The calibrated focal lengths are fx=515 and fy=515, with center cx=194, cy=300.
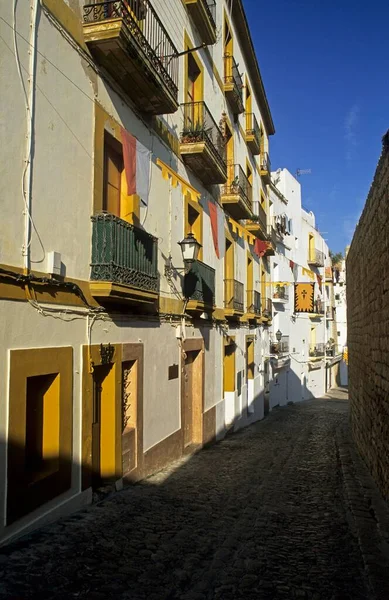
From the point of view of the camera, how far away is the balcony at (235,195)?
1387cm

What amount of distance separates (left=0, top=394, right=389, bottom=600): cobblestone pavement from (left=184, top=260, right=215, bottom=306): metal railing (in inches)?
138

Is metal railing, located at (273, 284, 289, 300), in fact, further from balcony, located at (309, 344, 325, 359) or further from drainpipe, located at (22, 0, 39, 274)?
drainpipe, located at (22, 0, 39, 274)

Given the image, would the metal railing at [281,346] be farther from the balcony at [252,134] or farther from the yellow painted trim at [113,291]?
the yellow painted trim at [113,291]

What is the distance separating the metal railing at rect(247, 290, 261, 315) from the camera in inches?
684

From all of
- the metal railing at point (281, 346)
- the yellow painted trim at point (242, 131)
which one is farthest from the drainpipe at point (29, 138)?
the metal railing at point (281, 346)

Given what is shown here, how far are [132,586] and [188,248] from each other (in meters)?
6.21

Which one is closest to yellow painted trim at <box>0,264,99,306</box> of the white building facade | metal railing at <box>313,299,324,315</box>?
the white building facade

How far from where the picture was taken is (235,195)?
1384cm

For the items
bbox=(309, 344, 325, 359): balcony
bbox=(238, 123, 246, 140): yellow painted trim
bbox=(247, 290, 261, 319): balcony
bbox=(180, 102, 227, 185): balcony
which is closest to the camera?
bbox=(180, 102, 227, 185): balcony

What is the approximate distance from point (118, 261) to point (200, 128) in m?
5.23

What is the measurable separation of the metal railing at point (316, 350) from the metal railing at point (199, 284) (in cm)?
2142

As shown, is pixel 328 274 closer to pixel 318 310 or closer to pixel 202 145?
pixel 318 310

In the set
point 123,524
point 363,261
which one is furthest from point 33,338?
point 363,261

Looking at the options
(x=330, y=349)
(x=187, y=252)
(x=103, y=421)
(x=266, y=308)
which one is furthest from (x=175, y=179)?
(x=330, y=349)
